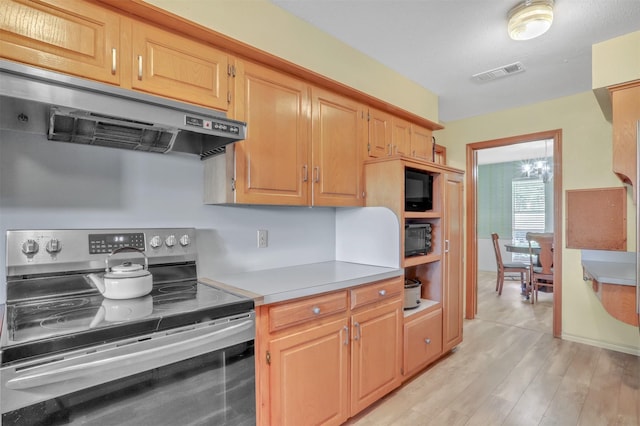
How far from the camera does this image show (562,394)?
2.30m

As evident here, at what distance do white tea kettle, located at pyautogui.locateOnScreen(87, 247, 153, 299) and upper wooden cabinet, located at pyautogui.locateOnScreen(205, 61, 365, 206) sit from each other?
1.84ft

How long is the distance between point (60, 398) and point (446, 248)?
2.62 meters

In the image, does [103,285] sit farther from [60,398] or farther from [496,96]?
[496,96]

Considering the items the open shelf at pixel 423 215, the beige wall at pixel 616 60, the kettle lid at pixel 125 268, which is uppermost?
the beige wall at pixel 616 60

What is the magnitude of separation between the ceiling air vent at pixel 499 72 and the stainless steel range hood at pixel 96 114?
8.12 ft

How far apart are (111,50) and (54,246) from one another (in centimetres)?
87

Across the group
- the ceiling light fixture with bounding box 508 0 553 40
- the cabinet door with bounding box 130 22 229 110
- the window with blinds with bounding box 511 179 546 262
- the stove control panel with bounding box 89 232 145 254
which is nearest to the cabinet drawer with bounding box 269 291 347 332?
the stove control panel with bounding box 89 232 145 254

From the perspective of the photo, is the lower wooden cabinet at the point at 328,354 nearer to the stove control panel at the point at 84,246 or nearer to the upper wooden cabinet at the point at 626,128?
the stove control panel at the point at 84,246

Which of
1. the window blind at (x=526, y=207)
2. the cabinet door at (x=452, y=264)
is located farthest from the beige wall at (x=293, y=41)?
the window blind at (x=526, y=207)

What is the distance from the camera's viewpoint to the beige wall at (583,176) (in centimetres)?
308

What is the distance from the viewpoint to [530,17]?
1.98 metres

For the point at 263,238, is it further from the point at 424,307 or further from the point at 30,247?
the point at 424,307

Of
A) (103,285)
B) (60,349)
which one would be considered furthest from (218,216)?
(60,349)

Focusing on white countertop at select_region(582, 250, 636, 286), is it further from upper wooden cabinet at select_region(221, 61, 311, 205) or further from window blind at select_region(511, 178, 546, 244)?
window blind at select_region(511, 178, 546, 244)
